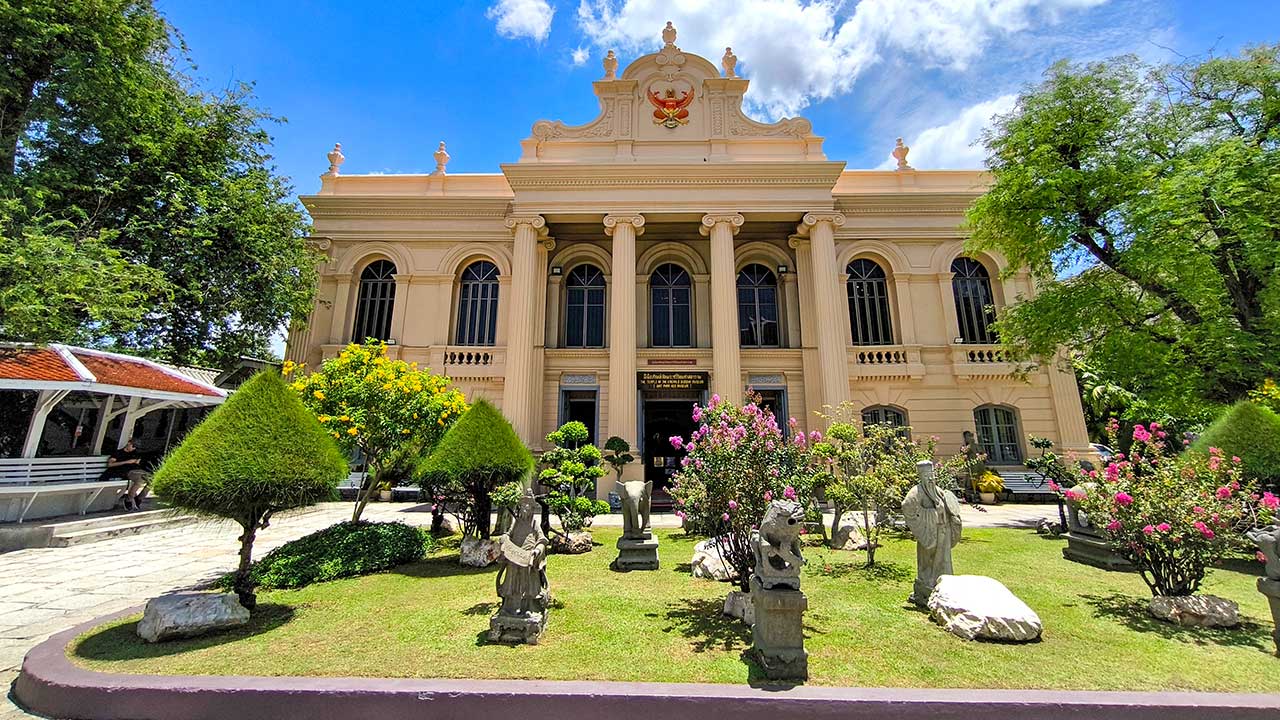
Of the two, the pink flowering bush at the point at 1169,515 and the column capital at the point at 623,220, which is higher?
the column capital at the point at 623,220

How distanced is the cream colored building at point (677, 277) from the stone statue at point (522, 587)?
33.4 feet

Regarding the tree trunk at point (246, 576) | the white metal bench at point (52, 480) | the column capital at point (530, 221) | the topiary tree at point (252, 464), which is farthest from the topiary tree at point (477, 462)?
the column capital at point (530, 221)

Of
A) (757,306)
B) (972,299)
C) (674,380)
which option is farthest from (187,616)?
(972,299)

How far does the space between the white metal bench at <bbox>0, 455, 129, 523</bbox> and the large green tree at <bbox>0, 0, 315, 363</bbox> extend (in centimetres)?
269

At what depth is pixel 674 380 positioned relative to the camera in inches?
649

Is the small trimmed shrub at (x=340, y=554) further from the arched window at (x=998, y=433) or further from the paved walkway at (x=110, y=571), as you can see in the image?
the arched window at (x=998, y=433)

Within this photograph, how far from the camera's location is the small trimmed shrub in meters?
6.46

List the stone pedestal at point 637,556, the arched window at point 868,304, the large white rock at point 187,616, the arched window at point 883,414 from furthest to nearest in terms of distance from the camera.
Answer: the arched window at point 868,304, the arched window at point 883,414, the stone pedestal at point 637,556, the large white rock at point 187,616

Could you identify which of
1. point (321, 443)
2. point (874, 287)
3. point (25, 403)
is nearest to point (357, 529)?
point (321, 443)

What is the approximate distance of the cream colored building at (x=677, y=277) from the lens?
15.9 meters

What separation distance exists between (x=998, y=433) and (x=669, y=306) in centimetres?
1150

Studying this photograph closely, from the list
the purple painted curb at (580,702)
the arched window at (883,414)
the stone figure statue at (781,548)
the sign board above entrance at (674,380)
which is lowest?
the purple painted curb at (580,702)

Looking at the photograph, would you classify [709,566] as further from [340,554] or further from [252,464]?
[252,464]

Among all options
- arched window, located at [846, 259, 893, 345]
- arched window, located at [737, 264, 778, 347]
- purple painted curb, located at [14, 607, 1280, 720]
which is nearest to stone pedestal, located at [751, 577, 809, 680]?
purple painted curb, located at [14, 607, 1280, 720]
